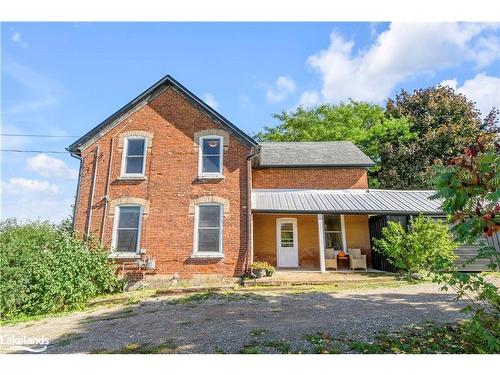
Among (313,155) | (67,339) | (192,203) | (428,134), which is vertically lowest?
(67,339)

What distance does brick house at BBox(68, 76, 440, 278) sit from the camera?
12480 millimetres

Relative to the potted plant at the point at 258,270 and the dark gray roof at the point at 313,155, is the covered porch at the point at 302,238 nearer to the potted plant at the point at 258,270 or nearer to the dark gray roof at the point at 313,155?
the potted plant at the point at 258,270

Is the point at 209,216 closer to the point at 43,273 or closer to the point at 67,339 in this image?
the point at 43,273

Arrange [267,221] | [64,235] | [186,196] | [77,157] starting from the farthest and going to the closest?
[267,221] < [77,157] < [186,196] < [64,235]

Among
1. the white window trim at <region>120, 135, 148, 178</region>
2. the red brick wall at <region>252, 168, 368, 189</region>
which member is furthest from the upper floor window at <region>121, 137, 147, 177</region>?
the red brick wall at <region>252, 168, 368, 189</region>

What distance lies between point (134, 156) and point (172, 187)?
2.42 meters

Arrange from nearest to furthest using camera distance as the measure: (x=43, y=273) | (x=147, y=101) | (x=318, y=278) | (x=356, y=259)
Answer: (x=43, y=273) < (x=318, y=278) < (x=147, y=101) < (x=356, y=259)

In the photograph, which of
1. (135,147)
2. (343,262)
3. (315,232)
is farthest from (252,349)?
(135,147)

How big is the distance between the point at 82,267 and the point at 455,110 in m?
32.9

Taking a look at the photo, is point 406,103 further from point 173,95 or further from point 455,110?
point 173,95

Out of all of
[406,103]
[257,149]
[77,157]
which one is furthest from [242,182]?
[406,103]

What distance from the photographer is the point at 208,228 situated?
12703mm

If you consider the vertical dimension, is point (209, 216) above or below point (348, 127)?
below

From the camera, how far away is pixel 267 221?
49.8 ft
